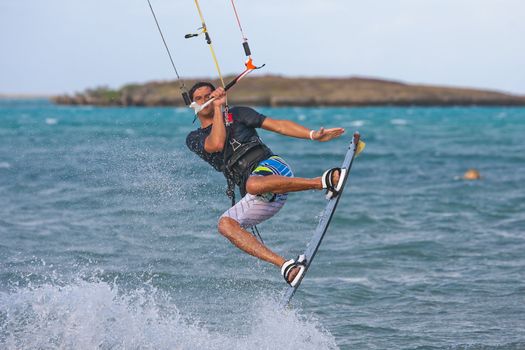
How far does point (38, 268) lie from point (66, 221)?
352 centimetres

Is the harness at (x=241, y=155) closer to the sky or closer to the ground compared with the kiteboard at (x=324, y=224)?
closer to the sky

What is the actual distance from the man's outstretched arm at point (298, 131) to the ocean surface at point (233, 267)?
5.34 feet

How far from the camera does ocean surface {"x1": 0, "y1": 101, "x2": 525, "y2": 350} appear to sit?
7.79 meters

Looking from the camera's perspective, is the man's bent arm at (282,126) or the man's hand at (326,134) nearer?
the man's hand at (326,134)

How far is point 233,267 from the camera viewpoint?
10.9m

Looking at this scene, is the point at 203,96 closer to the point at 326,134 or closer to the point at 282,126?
the point at 282,126

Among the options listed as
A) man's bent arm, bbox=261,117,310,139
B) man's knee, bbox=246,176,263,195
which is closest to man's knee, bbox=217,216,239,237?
man's knee, bbox=246,176,263,195

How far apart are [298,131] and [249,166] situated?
0.54 m

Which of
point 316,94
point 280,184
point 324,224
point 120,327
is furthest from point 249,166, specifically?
point 316,94

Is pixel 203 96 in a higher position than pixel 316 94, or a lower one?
higher

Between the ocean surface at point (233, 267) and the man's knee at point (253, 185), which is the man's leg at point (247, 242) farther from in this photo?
the ocean surface at point (233, 267)

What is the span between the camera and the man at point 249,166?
7078 mm

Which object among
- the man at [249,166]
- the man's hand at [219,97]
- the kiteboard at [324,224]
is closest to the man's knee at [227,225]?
the man at [249,166]

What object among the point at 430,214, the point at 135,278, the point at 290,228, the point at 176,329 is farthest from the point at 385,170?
the point at 176,329
